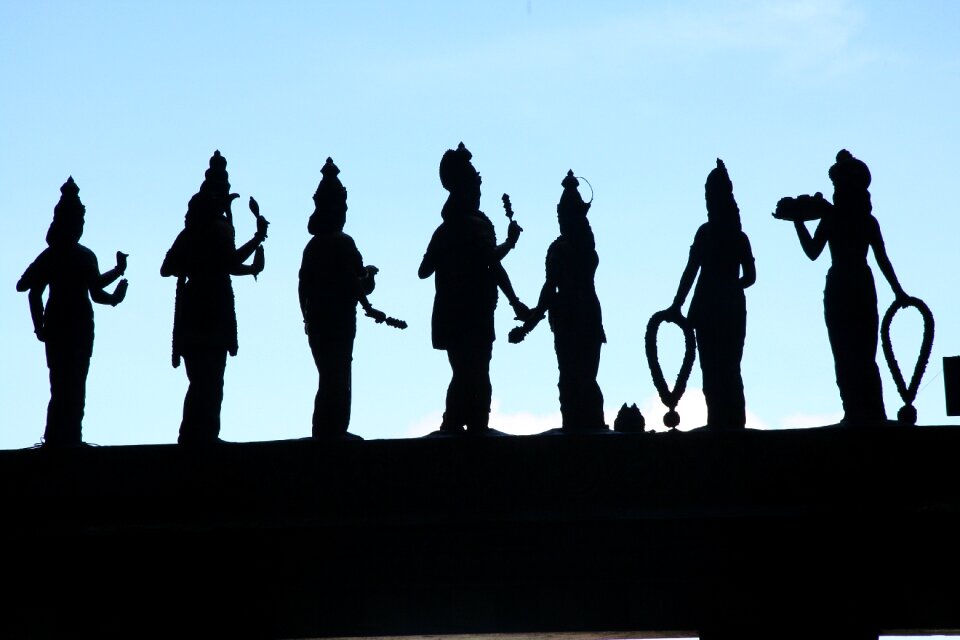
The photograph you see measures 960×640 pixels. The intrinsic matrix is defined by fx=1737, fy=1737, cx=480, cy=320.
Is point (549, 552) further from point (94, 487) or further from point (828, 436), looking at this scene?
point (94, 487)

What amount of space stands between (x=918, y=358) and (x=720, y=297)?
1.54 meters

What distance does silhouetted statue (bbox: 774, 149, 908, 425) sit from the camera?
13.0 meters

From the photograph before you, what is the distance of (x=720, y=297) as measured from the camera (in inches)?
525

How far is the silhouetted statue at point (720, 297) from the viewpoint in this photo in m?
13.1

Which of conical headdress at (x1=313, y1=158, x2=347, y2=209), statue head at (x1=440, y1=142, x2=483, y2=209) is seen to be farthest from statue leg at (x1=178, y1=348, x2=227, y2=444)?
statue head at (x1=440, y1=142, x2=483, y2=209)

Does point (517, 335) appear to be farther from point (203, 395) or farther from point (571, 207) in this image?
point (203, 395)

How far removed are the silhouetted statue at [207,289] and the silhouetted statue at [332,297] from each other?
446 millimetres

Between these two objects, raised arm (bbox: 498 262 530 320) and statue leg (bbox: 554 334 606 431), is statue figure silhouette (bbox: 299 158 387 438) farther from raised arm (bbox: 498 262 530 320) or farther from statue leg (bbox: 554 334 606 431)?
statue leg (bbox: 554 334 606 431)

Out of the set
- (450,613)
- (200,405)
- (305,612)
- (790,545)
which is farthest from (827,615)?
(200,405)

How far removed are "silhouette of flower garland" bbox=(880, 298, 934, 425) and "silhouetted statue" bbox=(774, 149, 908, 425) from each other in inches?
3.1

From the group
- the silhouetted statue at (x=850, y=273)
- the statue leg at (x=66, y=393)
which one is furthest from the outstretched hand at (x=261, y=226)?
the silhouetted statue at (x=850, y=273)

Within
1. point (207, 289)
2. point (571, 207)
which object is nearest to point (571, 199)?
point (571, 207)

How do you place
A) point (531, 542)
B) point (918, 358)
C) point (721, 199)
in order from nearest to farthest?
point (531, 542)
point (918, 358)
point (721, 199)

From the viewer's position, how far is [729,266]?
13500 mm
